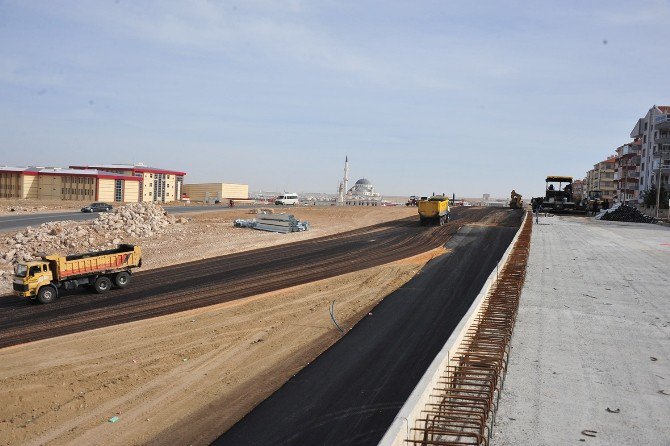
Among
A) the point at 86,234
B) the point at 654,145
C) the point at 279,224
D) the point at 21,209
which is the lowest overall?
the point at 86,234

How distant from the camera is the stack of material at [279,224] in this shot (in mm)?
41531

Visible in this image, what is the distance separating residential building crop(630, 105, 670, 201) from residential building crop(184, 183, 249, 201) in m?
71.4

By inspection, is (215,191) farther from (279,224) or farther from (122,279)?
(122,279)

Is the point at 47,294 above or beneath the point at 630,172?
beneath

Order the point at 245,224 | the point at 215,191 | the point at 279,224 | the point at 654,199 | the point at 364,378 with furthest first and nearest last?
the point at 215,191
the point at 654,199
the point at 245,224
the point at 279,224
the point at 364,378

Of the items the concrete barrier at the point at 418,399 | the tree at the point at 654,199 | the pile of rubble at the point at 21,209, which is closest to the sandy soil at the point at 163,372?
the concrete barrier at the point at 418,399

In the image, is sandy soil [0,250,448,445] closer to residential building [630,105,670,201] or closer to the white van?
the white van

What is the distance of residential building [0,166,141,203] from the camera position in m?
71.0

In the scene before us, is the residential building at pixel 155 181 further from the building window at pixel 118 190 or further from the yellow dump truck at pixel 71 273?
the yellow dump truck at pixel 71 273

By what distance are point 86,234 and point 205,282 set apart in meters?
14.5

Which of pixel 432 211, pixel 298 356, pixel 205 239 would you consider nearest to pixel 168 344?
pixel 298 356

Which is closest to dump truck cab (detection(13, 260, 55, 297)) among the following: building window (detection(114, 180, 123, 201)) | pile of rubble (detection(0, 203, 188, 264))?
pile of rubble (detection(0, 203, 188, 264))

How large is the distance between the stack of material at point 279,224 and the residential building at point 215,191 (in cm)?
5562

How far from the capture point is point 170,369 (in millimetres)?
14844
